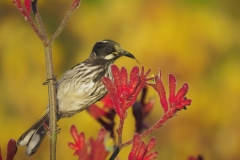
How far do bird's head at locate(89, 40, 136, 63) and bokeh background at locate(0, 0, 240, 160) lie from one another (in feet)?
10.2

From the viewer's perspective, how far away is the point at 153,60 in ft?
20.0

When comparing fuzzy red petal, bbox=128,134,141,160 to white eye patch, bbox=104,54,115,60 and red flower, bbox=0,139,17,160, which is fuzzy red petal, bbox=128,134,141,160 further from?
white eye patch, bbox=104,54,115,60

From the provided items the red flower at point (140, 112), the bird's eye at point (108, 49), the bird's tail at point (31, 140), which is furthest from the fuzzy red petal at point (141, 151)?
the bird's eye at point (108, 49)

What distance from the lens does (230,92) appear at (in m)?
6.57

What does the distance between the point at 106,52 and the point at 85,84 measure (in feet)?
0.51

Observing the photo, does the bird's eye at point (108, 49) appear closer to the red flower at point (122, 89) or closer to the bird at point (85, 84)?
the bird at point (85, 84)

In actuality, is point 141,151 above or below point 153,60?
above

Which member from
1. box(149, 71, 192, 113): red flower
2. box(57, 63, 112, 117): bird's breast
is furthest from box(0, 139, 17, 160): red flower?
box(57, 63, 112, 117): bird's breast

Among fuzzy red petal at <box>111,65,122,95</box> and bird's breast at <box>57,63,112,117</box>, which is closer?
fuzzy red petal at <box>111,65,122,95</box>

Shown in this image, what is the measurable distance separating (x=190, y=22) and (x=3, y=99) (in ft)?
8.06

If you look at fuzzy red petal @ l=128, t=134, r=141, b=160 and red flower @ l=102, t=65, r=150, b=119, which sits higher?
red flower @ l=102, t=65, r=150, b=119

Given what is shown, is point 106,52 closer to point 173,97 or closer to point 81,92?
point 81,92

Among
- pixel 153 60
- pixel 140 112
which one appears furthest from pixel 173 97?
pixel 153 60

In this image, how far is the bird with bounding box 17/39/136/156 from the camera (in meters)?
1.98
